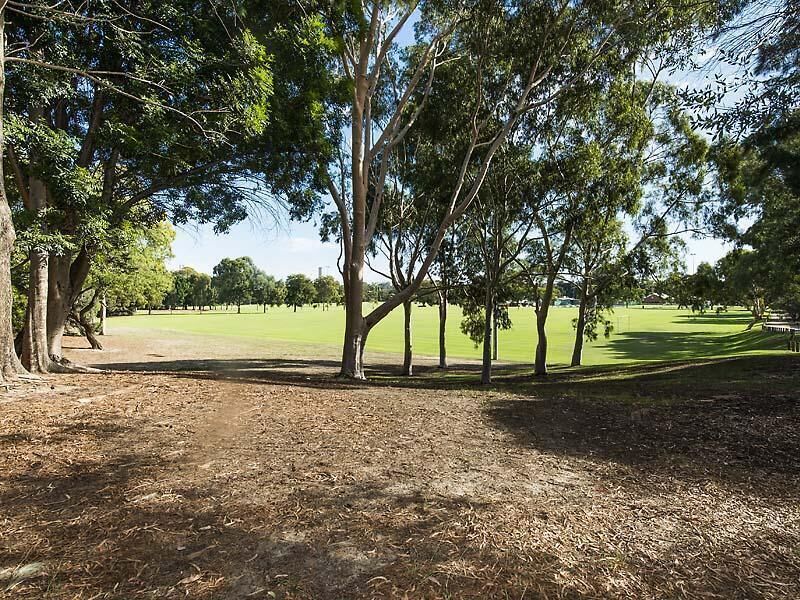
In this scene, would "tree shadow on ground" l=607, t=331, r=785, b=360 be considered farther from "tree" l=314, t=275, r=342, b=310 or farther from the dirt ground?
"tree" l=314, t=275, r=342, b=310

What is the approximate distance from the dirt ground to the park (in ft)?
0.10

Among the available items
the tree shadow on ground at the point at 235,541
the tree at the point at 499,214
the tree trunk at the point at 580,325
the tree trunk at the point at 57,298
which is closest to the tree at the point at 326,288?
the tree trunk at the point at 580,325

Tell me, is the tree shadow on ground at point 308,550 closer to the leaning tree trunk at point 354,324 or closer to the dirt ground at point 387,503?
the dirt ground at point 387,503

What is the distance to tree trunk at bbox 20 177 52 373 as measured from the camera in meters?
9.57

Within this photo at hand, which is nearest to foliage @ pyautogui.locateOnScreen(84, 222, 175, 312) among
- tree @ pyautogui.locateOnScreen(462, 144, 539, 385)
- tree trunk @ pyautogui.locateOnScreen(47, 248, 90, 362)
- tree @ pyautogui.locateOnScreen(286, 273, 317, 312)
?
tree trunk @ pyautogui.locateOnScreen(47, 248, 90, 362)

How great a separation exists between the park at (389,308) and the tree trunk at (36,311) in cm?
5

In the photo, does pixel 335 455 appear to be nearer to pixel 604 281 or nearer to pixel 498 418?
pixel 498 418

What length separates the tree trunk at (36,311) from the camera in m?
9.57

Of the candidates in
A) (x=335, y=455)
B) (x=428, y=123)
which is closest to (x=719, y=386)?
(x=335, y=455)

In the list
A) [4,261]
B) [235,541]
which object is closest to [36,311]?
[4,261]

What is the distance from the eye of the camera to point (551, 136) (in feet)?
51.3

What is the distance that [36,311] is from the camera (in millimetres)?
9695

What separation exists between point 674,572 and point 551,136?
605 inches

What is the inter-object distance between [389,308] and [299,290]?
4174 inches
